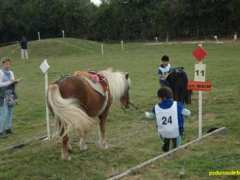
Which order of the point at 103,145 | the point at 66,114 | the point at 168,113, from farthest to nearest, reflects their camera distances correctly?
the point at 103,145, the point at 66,114, the point at 168,113

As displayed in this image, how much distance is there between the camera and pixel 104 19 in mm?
63250

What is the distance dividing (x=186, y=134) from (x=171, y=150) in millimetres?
2128

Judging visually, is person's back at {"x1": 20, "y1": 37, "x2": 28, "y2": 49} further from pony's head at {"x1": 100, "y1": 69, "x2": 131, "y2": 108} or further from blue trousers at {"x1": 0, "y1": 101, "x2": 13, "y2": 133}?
pony's head at {"x1": 100, "y1": 69, "x2": 131, "y2": 108}

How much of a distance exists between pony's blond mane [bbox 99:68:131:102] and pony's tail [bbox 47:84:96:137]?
4.85 feet

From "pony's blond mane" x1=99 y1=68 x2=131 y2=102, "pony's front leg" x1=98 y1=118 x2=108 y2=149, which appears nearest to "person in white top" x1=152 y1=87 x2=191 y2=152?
"pony's front leg" x1=98 y1=118 x2=108 y2=149

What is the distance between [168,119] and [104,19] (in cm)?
5685

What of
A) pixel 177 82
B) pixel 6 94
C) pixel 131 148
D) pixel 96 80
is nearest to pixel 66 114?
pixel 96 80

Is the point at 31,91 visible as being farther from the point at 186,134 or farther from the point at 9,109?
the point at 186,134

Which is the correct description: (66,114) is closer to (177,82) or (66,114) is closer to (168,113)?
(168,113)

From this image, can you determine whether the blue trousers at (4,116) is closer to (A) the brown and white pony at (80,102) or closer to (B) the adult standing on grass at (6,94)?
(B) the adult standing on grass at (6,94)

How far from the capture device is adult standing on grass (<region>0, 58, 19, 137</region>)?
34.6 feet

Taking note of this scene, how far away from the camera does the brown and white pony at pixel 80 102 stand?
7559 mm

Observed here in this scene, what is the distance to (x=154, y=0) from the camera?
6219cm

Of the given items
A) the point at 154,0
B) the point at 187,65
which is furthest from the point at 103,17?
the point at 187,65
